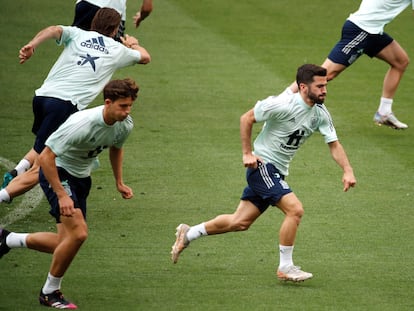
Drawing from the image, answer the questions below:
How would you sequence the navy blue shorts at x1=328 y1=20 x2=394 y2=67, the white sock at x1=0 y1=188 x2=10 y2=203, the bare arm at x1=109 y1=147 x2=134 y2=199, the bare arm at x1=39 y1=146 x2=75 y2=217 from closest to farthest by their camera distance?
the bare arm at x1=39 y1=146 x2=75 y2=217, the bare arm at x1=109 y1=147 x2=134 y2=199, the white sock at x1=0 y1=188 x2=10 y2=203, the navy blue shorts at x1=328 y1=20 x2=394 y2=67

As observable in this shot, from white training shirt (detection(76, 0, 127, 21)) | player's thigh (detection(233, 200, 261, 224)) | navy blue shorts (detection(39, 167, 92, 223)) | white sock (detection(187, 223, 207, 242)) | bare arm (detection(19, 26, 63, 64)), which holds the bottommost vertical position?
white sock (detection(187, 223, 207, 242))

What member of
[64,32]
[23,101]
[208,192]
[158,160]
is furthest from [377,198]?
[23,101]

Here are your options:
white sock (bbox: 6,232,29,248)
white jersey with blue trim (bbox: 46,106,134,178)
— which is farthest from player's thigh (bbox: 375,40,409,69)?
white sock (bbox: 6,232,29,248)

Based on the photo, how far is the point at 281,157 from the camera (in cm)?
1018

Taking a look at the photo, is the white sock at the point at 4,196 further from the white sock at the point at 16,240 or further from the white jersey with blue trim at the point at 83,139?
the white jersey with blue trim at the point at 83,139

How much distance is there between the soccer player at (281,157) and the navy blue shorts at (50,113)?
1.93 metres

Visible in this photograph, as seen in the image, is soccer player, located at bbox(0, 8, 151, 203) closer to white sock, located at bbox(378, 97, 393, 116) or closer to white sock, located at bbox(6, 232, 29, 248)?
white sock, located at bbox(6, 232, 29, 248)

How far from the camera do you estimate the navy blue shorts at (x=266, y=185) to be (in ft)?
32.6

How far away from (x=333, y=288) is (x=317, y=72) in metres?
1.88

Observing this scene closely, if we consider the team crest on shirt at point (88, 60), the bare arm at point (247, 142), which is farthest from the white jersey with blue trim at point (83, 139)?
the team crest on shirt at point (88, 60)

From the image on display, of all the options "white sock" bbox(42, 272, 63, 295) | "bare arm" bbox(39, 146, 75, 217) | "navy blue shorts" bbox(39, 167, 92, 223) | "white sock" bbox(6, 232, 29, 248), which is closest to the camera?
"bare arm" bbox(39, 146, 75, 217)

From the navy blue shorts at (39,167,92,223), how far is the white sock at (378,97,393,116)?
6319mm

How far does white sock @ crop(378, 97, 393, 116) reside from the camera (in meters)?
14.9

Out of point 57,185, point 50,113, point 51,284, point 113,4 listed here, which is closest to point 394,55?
point 113,4
